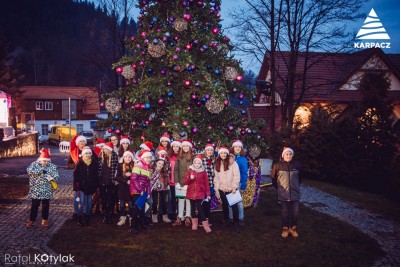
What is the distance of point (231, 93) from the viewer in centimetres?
1106

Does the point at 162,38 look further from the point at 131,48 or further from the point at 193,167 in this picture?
the point at 193,167

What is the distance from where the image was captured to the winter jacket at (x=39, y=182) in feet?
24.9

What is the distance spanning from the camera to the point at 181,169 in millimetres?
8438

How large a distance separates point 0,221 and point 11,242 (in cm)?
186

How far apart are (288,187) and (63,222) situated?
5.25m

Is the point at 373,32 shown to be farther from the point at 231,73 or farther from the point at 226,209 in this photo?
the point at 226,209

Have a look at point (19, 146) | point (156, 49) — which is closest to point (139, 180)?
point (156, 49)

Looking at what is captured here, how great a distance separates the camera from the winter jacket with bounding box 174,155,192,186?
8352mm

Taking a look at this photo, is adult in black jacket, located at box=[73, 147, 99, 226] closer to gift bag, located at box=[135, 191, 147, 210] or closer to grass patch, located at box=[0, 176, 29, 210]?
gift bag, located at box=[135, 191, 147, 210]

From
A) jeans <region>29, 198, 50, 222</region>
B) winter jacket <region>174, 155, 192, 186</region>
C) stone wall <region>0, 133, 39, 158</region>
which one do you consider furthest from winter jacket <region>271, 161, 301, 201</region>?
stone wall <region>0, 133, 39, 158</region>

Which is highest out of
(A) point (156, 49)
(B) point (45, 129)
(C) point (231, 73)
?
(A) point (156, 49)

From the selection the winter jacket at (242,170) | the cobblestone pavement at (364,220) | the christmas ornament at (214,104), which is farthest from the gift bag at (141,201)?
the cobblestone pavement at (364,220)

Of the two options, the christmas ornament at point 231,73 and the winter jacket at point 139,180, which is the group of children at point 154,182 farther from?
the christmas ornament at point 231,73

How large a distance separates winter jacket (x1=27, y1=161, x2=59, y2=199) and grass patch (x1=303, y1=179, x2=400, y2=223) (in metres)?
9.01
